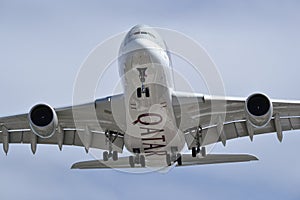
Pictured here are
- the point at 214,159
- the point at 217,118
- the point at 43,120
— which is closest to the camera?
the point at 43,120

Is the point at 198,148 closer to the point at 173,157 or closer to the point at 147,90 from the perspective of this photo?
the point at 173,157

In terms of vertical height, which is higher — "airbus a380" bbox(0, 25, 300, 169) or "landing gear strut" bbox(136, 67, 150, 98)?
"landing gear strut" bbox(136, 67, 150, 98)

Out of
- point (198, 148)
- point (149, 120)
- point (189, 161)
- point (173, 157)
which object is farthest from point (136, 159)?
point (149, 120)

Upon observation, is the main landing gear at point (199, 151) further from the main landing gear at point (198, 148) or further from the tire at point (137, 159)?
the tire at point (137, 159)

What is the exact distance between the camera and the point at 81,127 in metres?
38.7

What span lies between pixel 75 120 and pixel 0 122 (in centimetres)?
348

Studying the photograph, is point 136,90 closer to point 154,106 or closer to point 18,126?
point 154,106

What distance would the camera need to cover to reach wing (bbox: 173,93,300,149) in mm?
36250

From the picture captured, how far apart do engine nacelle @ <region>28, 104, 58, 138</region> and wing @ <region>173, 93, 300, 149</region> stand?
5.37 m

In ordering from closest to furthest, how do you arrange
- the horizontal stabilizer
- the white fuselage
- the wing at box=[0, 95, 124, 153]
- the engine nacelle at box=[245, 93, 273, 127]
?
the white fuselage
the engine nacelle at box=[245, 93, 273, 127]
the horizontal stabilizer
the wing at box=[0, 95, 124, 153]

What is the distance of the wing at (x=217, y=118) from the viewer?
119ft

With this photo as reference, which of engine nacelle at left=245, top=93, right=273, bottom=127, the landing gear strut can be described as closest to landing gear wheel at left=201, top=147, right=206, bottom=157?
engine nacelle at left=245, top=93, right=273, bottom=127

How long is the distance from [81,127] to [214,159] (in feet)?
21.6

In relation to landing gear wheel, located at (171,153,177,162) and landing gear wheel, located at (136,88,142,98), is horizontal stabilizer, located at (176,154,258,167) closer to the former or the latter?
landing gear wheel, located at (171,153,177,162)
